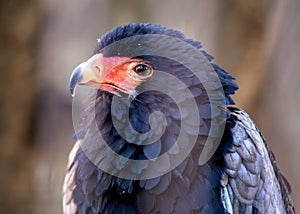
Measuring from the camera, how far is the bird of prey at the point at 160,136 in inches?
141

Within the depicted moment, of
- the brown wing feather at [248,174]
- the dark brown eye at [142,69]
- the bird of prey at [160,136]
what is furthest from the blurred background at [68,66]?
the dark brown eye at [142,69]

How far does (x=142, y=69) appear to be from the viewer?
12.1 feet

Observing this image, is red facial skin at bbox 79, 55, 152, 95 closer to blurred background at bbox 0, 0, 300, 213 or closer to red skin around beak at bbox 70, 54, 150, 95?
red skin around beak at bbox 70, 54, 150, 95

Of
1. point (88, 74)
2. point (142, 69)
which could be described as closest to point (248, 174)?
point (142, 69)

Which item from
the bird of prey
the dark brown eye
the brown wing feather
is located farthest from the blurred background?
the dark brown eye

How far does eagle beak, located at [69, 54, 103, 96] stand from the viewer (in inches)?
141

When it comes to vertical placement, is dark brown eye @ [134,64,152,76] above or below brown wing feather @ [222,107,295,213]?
above

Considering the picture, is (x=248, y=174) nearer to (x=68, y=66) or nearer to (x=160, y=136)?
(x=160, y=136)

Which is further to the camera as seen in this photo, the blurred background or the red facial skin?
the blurred background

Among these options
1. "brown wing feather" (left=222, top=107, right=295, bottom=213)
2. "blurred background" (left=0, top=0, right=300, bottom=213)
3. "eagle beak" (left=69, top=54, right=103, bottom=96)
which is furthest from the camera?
"blurred background" (left=0, top=0, right=300, bottom=213)

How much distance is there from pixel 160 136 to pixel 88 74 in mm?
483

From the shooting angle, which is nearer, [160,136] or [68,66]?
[160,136]

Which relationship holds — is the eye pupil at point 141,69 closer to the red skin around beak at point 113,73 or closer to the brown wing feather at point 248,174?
the red skin around beak at point 113,73

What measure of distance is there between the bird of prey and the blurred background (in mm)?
2155
